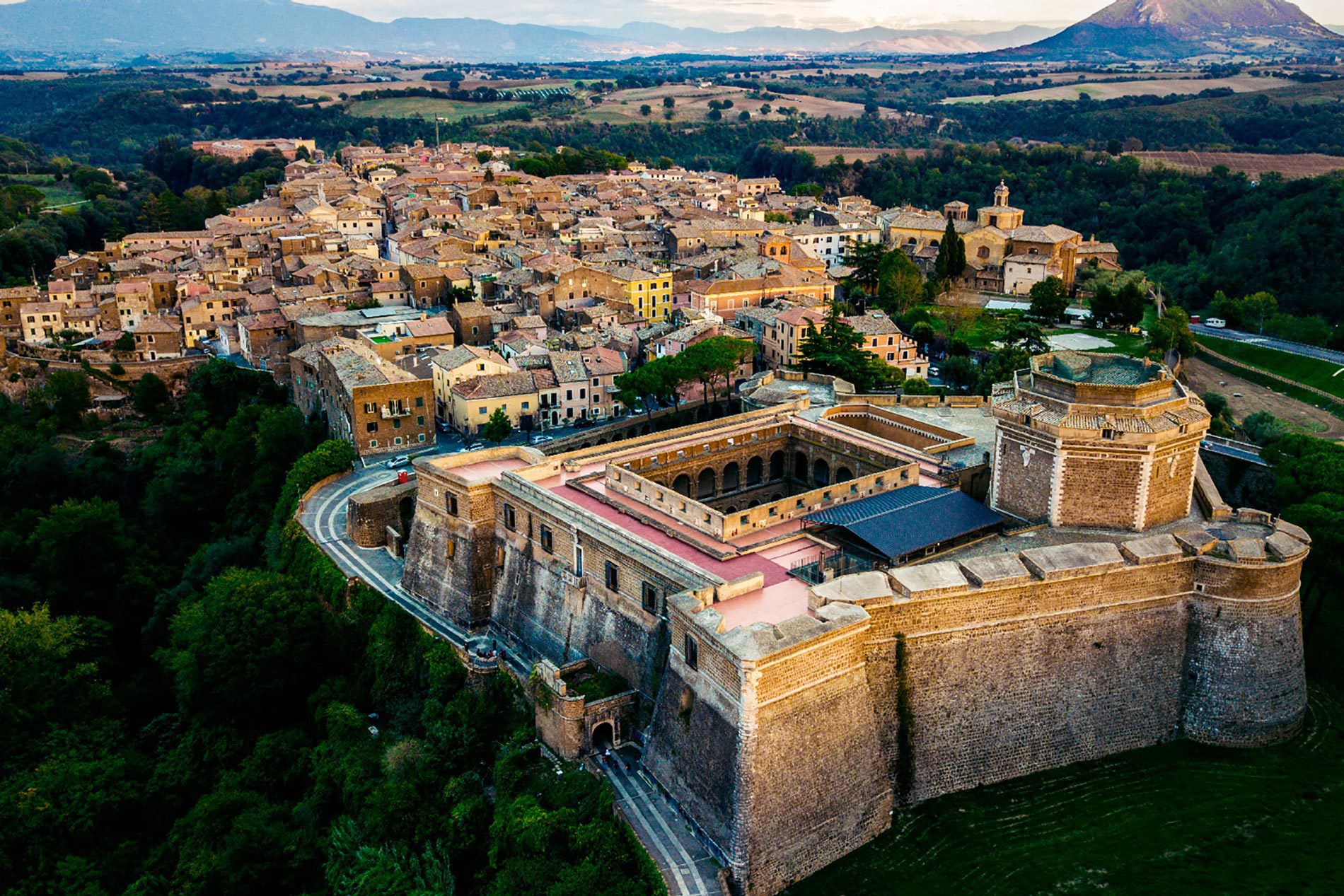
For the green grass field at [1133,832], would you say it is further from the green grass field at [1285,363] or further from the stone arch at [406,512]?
the green grass field at [1285,363]

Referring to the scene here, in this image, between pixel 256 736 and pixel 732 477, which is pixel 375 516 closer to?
pixel 256 736

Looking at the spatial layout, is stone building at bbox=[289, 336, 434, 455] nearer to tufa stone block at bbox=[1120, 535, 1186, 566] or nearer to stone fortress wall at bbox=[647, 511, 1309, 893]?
stone fortress wall at bbox=[647, 511, 1309, 893]

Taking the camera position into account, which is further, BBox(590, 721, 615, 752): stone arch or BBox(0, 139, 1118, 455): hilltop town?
BBox(0, 139, 1118, 455): hilltop town

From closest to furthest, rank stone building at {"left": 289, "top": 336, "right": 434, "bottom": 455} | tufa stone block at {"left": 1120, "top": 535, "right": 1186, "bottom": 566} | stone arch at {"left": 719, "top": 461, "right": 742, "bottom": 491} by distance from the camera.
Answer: tufa stone block at {"left": 1120, "top": 535, "right": 1186, "bottom": 566}
stone arch at {"left": 719, "top": 461, "right": 742, "bottom": 491}
stone building at {"left": 289, "top": 336, "right": 434, "bottom": 455}

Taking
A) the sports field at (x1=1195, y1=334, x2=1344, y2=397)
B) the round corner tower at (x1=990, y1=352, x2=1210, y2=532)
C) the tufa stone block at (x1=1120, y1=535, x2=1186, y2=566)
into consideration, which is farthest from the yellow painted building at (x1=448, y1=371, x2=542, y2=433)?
the sports field at (x1=1195, y1=334, x2=1344, y2=397)

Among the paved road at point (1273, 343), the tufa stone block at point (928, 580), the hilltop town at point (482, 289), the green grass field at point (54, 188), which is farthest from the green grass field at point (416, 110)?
the tufa stone block at point (928, 580)

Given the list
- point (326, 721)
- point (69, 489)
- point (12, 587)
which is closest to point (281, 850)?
point (326, 721)

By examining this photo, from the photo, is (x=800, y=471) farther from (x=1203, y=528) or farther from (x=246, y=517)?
(x=246, y=517)
